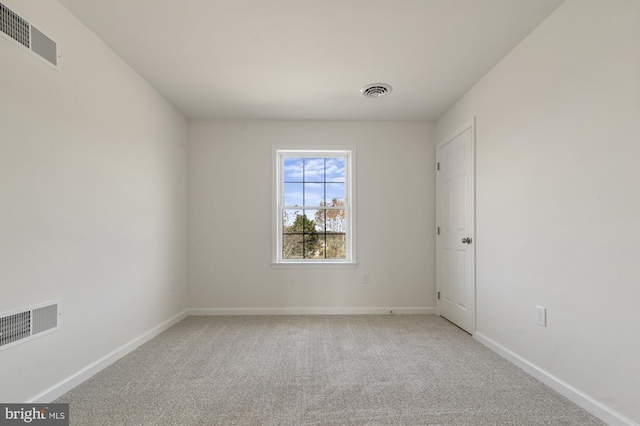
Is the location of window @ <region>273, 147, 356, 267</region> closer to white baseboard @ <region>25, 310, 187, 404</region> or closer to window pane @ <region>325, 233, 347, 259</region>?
window pane @ <region>325, 233, 347, 259</region>

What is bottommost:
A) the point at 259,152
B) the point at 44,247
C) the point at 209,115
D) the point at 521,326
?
the point at 521,326

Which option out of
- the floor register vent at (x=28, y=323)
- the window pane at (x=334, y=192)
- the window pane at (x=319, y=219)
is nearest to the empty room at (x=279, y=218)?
the floor register vent at (x=28, y=323)

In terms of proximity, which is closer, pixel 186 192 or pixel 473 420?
pixel 473 420

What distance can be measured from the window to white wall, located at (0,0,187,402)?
153 centimetres

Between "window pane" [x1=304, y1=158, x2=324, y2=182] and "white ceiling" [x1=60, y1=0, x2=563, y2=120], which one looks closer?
"white ceiling" [x1=60, y1=0, x2=563, y2=120]

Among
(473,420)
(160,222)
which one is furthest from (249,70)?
(473,420)

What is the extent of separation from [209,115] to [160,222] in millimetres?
1474

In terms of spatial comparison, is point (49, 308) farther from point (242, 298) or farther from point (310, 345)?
point (242, 298)

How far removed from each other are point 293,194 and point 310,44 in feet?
7.09

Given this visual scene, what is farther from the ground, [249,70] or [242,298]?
[249,70]

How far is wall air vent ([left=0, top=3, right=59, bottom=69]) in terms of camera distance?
177 cm

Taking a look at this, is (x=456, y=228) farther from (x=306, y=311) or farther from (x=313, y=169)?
(x=306, y=311)

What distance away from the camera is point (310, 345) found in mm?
3057

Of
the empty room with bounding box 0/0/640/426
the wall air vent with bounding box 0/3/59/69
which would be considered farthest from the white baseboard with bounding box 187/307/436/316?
the wall air vent with bounding box 0/3/59/69
